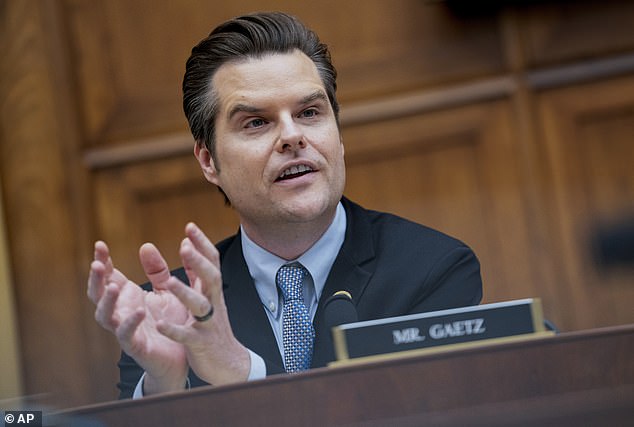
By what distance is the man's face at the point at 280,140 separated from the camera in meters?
1.82

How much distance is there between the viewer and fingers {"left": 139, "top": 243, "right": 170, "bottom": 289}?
1.57 m

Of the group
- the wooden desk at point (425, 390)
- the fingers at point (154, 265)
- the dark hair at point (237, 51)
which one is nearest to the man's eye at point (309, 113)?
the dark hair at point (237, 51)

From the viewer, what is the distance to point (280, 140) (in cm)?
182

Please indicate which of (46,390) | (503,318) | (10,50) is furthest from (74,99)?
(503,318)

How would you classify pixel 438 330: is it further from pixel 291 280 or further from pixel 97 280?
pixel 291 280

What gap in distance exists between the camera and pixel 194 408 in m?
1.00

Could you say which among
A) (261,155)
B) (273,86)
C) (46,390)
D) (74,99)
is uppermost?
(74,99)

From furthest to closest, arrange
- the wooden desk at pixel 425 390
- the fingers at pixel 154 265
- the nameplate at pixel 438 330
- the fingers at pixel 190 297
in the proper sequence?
1. the fingers at pixel 154 265
2. the fingers at pixel 190 297
3. the nameplate at pixel 438 330
4. the wooden desk at pixel 425 390

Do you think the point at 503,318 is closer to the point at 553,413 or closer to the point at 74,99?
the point at 553,413

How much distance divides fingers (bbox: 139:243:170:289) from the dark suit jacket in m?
0.22

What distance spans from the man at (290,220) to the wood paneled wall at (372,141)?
100cm

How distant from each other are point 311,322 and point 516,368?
82 centimetres

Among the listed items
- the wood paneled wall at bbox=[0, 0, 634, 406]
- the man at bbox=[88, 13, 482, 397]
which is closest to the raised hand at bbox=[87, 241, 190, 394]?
the man at bbox=[88, 13, 482, 397]

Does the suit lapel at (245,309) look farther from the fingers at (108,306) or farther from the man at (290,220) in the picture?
the fingers at (108,306)
